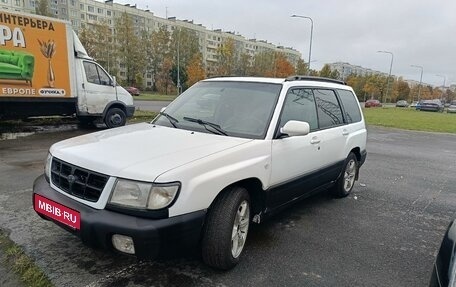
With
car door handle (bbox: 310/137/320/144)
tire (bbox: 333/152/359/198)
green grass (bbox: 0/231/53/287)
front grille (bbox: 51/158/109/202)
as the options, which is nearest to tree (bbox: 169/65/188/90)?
tire (bbox: 333/152/359/198)

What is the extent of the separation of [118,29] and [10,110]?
51818 millimetres

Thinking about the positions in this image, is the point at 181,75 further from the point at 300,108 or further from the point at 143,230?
the point at 143,230

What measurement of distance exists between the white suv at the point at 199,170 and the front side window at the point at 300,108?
1cm

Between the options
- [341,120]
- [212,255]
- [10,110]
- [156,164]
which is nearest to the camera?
[156,164]

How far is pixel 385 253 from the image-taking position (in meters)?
3.40

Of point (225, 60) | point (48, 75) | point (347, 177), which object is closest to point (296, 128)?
point (347, 177)

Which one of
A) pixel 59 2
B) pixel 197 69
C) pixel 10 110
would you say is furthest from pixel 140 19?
pixel 10 110

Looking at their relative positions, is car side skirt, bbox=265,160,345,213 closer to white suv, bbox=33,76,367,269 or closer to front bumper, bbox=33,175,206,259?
white suv, bbox=33,76,367,269

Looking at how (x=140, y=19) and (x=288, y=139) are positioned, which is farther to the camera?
(x=140, y=19)

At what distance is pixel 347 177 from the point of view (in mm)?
5148

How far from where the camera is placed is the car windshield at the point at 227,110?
3.32m

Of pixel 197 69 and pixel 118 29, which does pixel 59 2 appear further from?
pixel 197 69

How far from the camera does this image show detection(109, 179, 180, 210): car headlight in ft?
7.57

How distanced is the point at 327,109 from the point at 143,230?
3.13 meters
